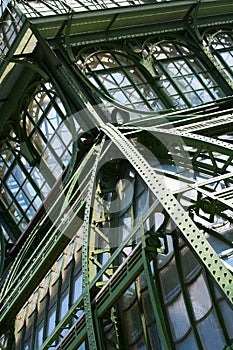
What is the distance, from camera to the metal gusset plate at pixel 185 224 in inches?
521

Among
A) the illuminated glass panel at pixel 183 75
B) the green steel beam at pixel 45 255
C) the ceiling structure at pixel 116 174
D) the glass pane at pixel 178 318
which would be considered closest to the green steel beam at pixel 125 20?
the ceiling structure at pixel 116 174

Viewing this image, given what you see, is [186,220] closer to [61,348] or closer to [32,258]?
[61,348]

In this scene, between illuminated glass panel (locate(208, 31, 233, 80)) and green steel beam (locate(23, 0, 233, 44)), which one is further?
illuminated glass panel (locate(208, 31, 233, 80))

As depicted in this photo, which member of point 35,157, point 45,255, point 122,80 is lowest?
point 45,255

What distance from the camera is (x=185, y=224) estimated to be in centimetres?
1445

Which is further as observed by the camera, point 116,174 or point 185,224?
point 116,174

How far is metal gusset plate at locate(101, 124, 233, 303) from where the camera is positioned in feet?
43.4

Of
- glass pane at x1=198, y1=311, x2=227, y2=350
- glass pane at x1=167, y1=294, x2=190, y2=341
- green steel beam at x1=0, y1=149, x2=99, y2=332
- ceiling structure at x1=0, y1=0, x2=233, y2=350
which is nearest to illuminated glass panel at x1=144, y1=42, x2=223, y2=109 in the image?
ceiling structure at x1=0, y1=0, x2=233, y2=350

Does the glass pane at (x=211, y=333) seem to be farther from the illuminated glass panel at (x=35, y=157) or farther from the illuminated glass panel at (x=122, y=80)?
the illuminated glass panel at (x=35, y=157)

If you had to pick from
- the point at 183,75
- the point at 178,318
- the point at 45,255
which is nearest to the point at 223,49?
the point at 183,75

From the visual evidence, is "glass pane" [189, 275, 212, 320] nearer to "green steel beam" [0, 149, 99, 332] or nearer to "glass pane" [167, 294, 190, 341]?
"glass pane" [167, 294, 190, 341]

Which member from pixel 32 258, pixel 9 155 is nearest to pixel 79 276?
pixel 32 258

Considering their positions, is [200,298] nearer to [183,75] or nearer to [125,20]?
[183,75]

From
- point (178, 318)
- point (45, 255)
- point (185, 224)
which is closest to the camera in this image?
point (185, 224)
